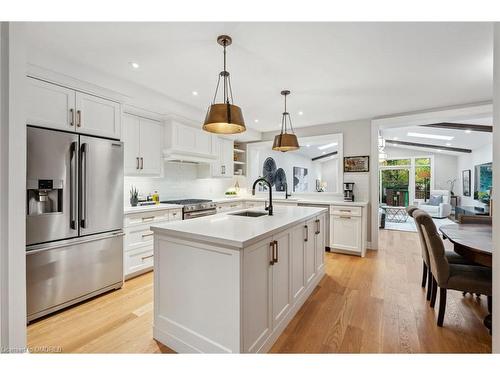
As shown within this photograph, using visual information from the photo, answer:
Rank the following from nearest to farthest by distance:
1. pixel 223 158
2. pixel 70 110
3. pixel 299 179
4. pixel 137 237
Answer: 1. pixel 70 110
2. pixel 137 237
3. pixel 223 158
4. pixel 299 179

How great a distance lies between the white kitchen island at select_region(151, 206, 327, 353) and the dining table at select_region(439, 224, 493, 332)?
1.37 metres

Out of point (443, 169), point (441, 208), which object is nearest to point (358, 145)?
point (441, 208)

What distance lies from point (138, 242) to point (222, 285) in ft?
6.58

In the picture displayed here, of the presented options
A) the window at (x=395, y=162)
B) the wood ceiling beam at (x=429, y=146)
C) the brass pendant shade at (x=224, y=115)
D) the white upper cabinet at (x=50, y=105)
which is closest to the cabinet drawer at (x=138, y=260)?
the white upper cabinet at (x=50, y=105)

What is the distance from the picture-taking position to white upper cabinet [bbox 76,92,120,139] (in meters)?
2.45

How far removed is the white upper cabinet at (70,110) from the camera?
215cm

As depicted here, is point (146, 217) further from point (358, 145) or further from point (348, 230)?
point (358, 145)

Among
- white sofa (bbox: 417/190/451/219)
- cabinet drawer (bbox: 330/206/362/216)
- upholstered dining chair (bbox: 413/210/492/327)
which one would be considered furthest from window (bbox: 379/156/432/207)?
upholstered dining chair (bbox: 413/210/492/327)

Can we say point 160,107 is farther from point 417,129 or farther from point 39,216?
point 417,129

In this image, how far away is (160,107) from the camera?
11.3 feet

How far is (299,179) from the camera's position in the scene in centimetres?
→ 999

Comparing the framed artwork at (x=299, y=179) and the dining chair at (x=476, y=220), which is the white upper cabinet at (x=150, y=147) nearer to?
the dining chair at (x=476, y=220)

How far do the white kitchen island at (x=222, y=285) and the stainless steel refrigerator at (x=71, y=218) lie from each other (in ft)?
3.66
